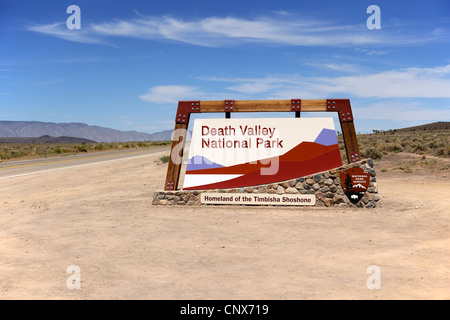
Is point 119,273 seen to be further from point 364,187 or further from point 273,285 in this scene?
point 364,187

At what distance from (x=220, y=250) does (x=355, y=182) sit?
6404 millimetres

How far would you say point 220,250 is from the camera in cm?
834

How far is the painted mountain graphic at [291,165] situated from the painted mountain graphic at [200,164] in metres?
0.39

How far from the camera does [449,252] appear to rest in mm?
8258

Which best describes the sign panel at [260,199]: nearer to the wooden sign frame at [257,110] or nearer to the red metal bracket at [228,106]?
the wooden sign frame at [257,110]

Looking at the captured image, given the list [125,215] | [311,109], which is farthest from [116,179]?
[311,109]

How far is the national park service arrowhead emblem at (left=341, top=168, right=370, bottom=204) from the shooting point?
13.1m

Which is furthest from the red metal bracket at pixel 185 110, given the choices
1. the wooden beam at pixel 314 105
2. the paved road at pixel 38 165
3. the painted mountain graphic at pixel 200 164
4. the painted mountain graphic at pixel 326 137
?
the paved road at pixel 38 165

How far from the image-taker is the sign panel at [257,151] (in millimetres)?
13469

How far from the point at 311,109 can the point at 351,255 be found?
659 centimetres

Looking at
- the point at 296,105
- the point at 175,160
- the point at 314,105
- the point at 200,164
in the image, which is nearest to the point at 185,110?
the point at 175,160

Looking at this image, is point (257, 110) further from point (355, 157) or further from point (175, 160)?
point (355, 157)
